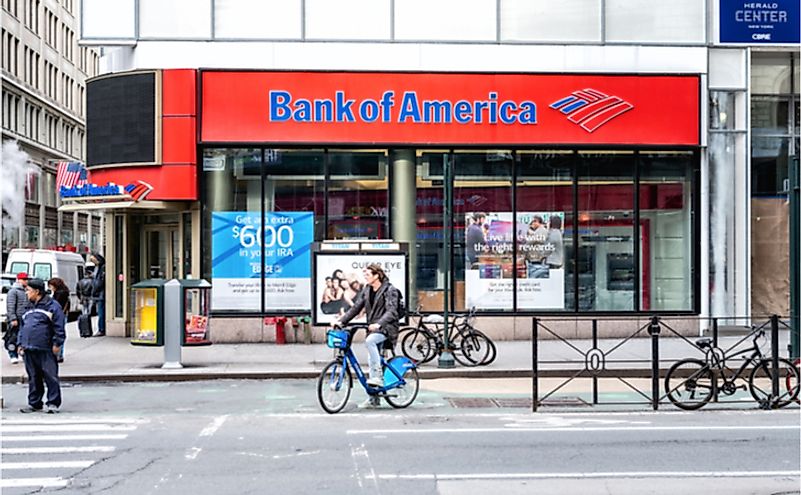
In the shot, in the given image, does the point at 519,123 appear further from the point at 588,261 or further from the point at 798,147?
the point at 798,147

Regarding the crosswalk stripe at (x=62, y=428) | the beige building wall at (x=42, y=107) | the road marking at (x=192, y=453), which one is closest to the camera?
the road marking at (x=192, y=453)

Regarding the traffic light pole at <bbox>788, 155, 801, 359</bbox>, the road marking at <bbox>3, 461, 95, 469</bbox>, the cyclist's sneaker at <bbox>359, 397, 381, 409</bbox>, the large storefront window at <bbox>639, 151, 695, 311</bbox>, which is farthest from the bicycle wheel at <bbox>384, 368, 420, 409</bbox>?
the large storefront window at <bbox>639, 151, 695, 311</bbox>

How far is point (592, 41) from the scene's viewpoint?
2100 centimetres

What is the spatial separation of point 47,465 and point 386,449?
3.20 m

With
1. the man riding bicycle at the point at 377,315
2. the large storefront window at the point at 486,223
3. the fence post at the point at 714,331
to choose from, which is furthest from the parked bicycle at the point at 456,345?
the fence post at the point at 714,331

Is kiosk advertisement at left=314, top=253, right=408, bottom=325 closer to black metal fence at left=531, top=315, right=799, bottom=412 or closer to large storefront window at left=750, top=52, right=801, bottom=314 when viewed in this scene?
black metal fence at left=531, top=315, right=799, bottom=412

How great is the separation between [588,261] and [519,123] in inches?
131

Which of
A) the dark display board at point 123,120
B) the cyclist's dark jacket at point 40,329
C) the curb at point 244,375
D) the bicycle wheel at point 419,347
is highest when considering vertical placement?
the dark display board at point 123,120

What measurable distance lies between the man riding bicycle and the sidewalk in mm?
2649

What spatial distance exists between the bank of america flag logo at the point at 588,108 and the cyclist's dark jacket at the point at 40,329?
38.8ft

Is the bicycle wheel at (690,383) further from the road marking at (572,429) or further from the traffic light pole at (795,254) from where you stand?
the traffic light pole at (795,254)

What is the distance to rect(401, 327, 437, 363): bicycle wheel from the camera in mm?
17141

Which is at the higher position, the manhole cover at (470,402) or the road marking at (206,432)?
the road marking at (206,432)

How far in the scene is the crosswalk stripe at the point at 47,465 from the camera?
352 inches
